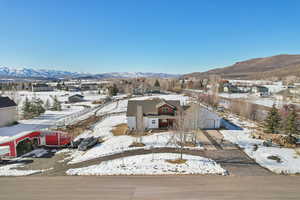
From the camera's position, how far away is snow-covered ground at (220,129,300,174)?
1254cm

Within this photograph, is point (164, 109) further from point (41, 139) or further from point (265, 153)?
point (41, 139)

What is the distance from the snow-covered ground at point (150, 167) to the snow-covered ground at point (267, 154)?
4.45 meters

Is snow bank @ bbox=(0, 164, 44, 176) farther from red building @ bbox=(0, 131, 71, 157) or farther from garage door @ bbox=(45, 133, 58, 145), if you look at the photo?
garage door @ bbox=(45, 133, 58, 145)

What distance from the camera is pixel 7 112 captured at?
2783 centimetres

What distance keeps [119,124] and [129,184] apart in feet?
62.3

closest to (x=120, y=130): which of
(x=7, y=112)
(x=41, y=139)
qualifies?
(x=41, y=139)

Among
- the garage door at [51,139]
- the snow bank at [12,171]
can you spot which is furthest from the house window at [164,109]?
the snow bank at [12,171]

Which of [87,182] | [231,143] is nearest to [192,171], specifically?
[87,182]

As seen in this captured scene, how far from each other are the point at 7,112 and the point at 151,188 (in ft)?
101

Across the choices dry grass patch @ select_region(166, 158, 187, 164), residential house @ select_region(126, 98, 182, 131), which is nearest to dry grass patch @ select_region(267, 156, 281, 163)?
dry grass patch @ select_region(166, 158, 187, 164)

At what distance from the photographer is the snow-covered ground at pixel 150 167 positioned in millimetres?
11164

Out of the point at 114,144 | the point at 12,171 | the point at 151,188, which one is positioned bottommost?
the point at 12,171

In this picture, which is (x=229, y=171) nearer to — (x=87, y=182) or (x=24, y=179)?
(x=87, y=182)

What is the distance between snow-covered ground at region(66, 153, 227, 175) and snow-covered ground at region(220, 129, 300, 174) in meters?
4.45
